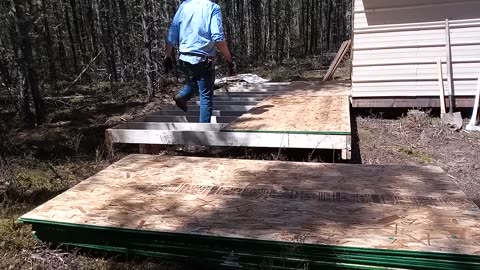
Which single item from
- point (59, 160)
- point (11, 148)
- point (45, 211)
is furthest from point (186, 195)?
point (11, 148)

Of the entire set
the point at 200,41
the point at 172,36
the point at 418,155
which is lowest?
the point at 418,155

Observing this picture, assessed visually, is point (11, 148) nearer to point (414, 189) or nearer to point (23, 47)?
point (23, 47)

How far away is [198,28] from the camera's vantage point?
4.93 meters

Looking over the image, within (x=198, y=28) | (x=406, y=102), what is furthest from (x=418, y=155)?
(x=198, y=28)

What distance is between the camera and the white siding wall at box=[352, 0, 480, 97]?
627 centimetres

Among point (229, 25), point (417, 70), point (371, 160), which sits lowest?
point (371, 160)

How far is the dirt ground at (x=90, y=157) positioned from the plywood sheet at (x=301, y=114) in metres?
0.39

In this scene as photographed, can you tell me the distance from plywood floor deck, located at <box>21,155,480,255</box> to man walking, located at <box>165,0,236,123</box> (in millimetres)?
1706

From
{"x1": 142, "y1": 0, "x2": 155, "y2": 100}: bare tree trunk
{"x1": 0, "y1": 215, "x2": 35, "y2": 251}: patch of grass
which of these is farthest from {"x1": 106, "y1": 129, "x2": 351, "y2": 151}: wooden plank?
{"x1": 142, "y1": 0, "x2": 155, "y2": 100}: bare tree trunk

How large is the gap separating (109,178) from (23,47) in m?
5.41

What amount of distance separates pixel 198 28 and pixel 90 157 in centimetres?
232

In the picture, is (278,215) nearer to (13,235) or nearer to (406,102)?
(13,235)

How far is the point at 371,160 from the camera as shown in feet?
16.7

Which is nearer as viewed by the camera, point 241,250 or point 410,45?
point 241,250
